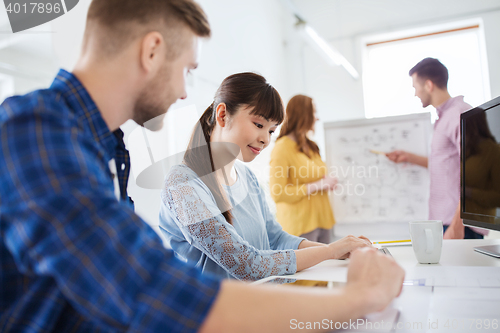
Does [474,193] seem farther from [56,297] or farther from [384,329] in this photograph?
[56,297]

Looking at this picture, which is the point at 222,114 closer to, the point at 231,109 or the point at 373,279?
the point at 231,109

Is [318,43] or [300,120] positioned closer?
[300,120]

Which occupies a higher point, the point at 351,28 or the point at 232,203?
the point at 351,28

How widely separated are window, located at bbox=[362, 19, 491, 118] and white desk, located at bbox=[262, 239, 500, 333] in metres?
3.21

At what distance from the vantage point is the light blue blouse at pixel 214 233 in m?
0.81

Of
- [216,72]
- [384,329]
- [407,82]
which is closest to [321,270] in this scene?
[384,329]

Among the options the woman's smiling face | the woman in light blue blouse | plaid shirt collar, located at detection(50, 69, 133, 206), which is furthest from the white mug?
plaid shirt collar, located at detection(50, 69, 133, 206)

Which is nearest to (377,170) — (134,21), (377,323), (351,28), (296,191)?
(296,191)

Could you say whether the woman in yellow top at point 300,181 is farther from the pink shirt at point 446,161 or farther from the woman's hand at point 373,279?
the woman's hand at point 373,279

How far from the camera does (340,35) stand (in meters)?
3.99

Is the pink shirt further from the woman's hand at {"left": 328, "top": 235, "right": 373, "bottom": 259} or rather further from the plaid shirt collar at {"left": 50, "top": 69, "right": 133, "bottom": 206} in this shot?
the plaid shirt collar at {"left": 50, "top": 69, "right": 133, "bottom": 206}

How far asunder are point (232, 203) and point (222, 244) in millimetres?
249

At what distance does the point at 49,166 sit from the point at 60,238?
72mm

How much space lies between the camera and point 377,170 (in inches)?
79.6
